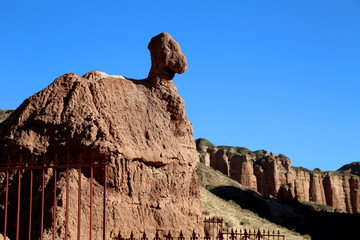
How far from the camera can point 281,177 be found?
75938mm

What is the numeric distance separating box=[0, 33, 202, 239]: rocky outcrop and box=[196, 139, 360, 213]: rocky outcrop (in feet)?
185

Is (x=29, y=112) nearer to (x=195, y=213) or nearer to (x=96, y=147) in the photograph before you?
(x=96, y=147)

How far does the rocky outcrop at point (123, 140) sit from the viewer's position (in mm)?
12055

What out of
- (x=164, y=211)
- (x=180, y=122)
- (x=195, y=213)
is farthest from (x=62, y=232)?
(x=180, y=122)

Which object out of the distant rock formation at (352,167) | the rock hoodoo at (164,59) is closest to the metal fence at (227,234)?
the rock hoodoo at (164,59)

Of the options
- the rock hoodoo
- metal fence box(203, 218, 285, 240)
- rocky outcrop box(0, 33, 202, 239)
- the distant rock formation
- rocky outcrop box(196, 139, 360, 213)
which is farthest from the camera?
the distant rock formation

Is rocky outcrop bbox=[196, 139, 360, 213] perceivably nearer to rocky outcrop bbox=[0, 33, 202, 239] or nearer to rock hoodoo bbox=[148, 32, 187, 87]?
rock hoodoo bbox=[148, 32, 187, 87]

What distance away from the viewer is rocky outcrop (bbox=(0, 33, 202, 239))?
1205 cm

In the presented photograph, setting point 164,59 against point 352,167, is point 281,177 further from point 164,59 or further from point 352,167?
point 164,59

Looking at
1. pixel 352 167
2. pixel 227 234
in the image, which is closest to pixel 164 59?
pixel 227 234

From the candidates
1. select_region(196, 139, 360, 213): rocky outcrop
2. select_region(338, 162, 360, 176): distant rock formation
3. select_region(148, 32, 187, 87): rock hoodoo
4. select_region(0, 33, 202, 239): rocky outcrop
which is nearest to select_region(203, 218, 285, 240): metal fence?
select_region(0, 33, 202, 239): rocky outcrop

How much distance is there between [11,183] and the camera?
39.5ft

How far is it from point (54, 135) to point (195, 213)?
4.69 metres

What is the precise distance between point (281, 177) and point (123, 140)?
65.9 m
